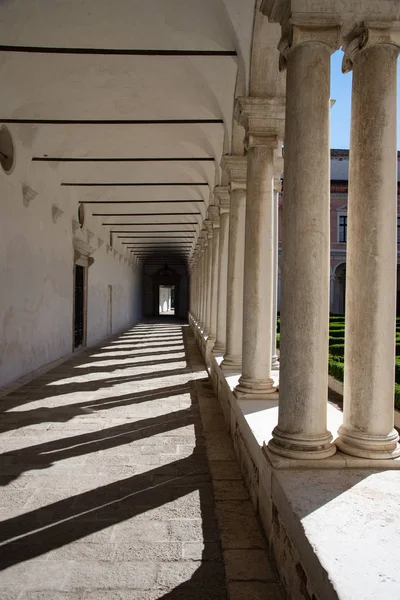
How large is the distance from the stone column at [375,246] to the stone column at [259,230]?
2.46 meters

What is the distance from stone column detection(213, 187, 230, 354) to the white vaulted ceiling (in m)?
0.93

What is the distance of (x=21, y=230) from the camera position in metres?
11.2

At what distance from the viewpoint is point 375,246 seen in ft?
12.7

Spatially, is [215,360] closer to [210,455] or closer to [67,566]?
[210,455]

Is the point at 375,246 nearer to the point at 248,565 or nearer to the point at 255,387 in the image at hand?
the point at 248,565

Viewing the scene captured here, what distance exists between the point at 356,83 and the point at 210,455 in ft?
13.9

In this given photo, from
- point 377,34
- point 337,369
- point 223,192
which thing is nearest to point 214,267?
point 223,192

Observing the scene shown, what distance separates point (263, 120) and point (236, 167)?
2.23 metres

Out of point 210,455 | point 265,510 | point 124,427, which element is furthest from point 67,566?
point 124,427

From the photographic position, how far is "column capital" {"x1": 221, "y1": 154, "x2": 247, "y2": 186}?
8602 mm

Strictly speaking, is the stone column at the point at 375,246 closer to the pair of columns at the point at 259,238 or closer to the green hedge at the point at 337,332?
the pair of columns at the point at 259,238

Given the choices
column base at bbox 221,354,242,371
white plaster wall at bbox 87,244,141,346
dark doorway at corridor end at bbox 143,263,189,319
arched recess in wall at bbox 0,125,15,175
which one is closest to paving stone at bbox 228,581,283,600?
column base at bbox 221,354,242,371

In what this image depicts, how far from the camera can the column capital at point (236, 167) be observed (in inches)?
339

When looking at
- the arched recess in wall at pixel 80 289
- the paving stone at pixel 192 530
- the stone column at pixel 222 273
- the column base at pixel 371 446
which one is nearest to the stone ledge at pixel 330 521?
the column base at pixel 371 446
